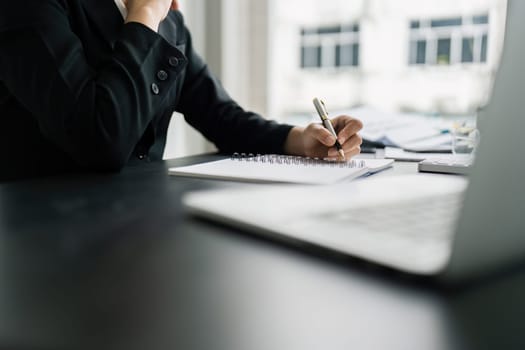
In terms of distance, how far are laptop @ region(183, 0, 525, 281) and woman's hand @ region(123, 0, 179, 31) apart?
54 centimetres

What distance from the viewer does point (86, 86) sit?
84cm

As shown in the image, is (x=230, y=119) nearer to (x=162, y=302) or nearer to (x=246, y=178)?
(x=246, y=178)

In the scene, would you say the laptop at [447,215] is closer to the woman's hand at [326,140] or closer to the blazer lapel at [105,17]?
the woman's hand at [326,140]

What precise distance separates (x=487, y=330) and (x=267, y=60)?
9.79ft

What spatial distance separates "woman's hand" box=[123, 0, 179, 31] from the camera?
950 mm

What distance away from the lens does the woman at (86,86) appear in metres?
0.83

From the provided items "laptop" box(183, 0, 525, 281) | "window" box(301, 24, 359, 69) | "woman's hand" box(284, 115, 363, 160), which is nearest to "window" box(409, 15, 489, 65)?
"window" box(301, 24, 359, 69)

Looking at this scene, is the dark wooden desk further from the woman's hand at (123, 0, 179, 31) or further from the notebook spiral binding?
the woman's hand at (123, 0, 179, 31)

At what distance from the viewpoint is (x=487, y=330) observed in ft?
0.87

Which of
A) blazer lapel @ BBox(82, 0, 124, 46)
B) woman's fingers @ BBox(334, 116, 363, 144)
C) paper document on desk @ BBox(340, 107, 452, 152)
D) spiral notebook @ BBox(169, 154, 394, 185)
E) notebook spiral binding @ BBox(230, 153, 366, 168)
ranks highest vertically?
blazer lapel @ BBox(82, 0, 124, 46)

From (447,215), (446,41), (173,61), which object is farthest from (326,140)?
(446,41)

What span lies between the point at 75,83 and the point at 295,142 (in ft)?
1.50

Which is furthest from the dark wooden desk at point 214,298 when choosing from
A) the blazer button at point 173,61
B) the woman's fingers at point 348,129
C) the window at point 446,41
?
the window at point 446,41

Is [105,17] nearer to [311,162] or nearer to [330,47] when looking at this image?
[311,162]
